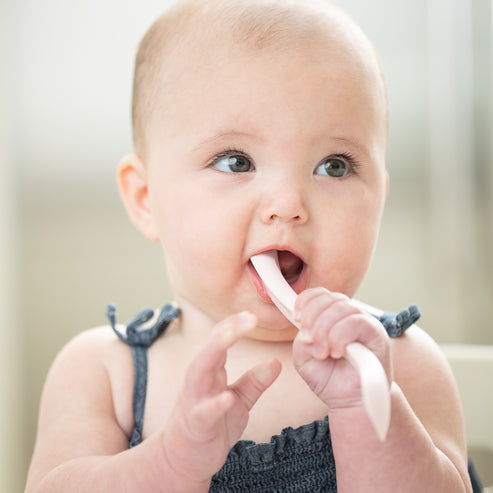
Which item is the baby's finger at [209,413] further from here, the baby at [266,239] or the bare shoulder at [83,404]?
the bare shoulder at [83,404]

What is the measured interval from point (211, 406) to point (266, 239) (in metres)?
0.19

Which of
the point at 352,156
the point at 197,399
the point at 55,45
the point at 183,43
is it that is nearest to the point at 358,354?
the point at 197,399

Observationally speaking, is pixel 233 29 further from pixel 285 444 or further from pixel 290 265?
pixel 285 444

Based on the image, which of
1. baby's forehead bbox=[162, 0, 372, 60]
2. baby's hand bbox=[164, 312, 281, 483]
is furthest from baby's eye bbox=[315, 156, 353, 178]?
baby's hand bbox=[164, 312, 281, 483]

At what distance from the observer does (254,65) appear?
61cm

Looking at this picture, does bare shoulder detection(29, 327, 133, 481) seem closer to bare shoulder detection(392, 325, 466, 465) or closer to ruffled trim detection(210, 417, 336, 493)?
ruffled trim detection(210, 417, 336, 493)

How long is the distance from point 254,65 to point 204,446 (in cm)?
35

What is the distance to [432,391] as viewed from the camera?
2.19 feet

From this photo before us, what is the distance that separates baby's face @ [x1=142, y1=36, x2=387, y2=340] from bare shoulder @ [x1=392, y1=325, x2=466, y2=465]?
0.10 m

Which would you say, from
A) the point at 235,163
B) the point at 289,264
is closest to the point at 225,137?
the point at 235,163

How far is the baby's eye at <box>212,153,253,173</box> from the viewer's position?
2.05ft

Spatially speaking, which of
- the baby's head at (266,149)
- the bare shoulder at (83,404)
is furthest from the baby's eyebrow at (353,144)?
the bare shoulder at (83,404)

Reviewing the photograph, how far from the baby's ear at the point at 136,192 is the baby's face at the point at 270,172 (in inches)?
3.9

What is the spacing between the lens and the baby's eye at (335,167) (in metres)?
0.63
